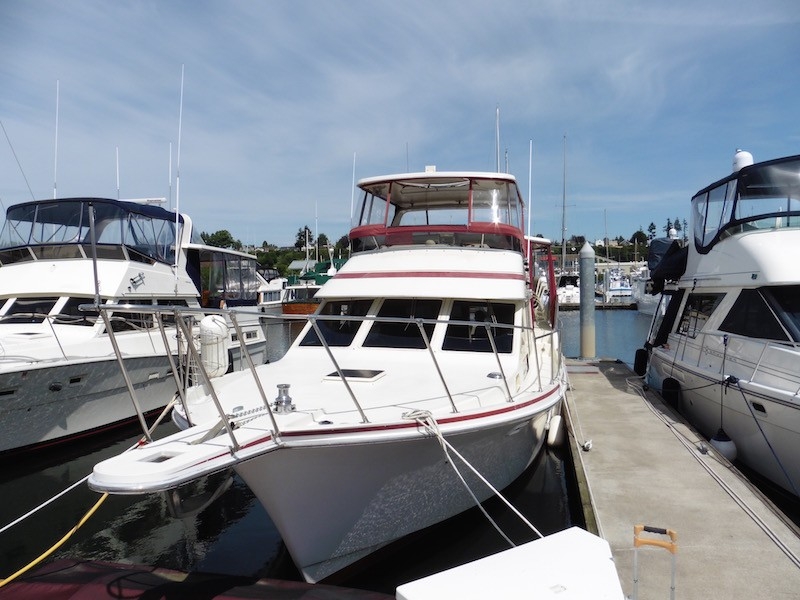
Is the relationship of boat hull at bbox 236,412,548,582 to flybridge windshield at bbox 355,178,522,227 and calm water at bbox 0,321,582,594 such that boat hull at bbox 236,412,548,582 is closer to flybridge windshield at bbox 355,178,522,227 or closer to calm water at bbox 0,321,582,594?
calm water at bbox 0,321,582,594

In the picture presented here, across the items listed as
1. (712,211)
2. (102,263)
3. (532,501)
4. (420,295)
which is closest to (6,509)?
Answer: (102,263)

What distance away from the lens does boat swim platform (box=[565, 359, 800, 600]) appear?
3973 mm

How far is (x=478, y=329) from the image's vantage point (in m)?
6.64

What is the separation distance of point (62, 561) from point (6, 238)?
29.6 feet

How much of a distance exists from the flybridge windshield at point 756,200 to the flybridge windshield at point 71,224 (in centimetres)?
1095

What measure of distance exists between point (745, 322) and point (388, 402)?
17.8ft

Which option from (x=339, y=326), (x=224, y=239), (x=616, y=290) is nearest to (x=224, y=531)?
(x=339, y=326)

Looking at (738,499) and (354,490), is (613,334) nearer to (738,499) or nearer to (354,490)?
(738,499)

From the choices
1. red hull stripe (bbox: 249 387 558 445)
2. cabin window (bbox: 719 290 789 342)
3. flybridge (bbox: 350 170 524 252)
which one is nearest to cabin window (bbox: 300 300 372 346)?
flybridge (bbox: 350 170 524 252)

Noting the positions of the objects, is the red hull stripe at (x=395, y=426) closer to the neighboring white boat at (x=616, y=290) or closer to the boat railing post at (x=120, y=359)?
the boat railing post at (x=120, y=359)

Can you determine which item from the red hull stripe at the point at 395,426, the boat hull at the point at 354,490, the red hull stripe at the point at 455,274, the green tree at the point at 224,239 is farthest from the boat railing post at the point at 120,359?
the green tree at the point at 224,239

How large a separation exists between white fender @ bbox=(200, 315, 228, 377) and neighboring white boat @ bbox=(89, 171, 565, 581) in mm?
163

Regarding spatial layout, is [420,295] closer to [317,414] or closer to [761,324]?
[317,414]

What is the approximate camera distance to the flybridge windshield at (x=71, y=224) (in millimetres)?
11195
